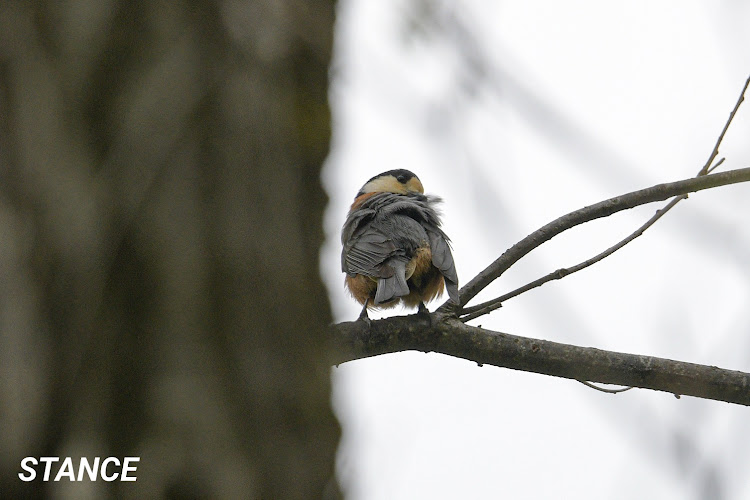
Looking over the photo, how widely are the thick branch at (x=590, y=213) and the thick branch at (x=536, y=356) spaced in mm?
262

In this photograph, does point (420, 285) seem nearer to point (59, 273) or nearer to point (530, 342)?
point (530, 342)

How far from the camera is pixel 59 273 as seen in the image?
100 centimetres

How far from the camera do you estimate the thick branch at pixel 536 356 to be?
9.12 ft

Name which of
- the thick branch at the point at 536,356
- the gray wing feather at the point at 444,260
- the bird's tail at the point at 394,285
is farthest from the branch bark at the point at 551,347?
the bird's tail at the point at 394,285

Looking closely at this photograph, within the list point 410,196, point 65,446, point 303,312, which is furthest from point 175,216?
point 410,196

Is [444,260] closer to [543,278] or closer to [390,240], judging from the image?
[390,240]

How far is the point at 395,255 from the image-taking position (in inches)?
170

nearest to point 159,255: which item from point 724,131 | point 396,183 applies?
point 724,131

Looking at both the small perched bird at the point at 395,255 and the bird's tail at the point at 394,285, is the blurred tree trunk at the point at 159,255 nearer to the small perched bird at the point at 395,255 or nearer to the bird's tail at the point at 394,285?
the small perched bird at the point at 395,255

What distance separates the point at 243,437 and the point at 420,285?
3.34 meters

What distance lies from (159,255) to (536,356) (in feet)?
6.92

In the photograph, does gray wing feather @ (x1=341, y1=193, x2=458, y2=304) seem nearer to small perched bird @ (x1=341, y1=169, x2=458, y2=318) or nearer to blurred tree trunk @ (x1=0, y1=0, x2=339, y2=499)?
small perched bird @ (x1=341, y1=169, x2=458, y2=318)

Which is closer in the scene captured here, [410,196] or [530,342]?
[530,342]

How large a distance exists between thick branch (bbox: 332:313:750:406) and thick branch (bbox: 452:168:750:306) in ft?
0.86
